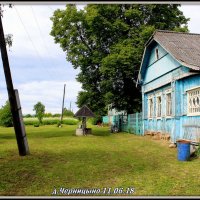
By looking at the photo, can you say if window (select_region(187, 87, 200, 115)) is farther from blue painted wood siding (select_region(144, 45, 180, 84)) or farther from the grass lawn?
the grass lawn

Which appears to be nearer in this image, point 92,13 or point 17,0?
point 17,0

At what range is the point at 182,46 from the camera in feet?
54.4

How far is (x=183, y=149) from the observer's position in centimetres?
1088

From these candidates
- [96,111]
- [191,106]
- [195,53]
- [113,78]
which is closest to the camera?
[191,106]

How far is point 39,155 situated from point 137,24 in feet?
68.7

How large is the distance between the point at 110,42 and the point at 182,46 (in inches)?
559

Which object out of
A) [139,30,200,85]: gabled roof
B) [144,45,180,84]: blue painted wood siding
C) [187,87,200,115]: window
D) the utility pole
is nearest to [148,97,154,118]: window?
[144,45,180,84]: blue painted wood siding

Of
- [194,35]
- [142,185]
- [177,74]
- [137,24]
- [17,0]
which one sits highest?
[137,24]

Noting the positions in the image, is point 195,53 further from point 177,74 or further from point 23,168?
point 23,168

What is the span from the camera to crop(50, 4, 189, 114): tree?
27.2 metres

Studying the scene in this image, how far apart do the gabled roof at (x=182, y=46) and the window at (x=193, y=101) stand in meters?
1.30

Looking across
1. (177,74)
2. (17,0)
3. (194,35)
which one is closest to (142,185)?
(17,0)

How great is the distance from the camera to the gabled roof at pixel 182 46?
14109mm

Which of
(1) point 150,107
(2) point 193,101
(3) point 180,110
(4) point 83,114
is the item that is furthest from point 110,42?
(2) point 193,101
